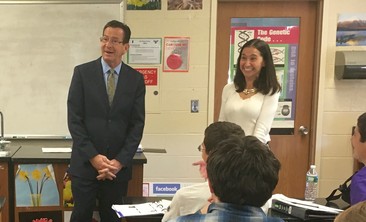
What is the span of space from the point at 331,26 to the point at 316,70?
38cm

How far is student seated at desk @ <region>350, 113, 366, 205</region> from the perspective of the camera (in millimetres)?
1794

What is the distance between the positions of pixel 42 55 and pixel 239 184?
2784mm

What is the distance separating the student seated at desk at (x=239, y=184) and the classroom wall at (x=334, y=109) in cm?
270

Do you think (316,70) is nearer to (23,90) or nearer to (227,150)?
(23,90)

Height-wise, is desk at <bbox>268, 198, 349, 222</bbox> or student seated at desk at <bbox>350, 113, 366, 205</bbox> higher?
student seated at desk at <bbox>350, 113, 366, 205</bbox>

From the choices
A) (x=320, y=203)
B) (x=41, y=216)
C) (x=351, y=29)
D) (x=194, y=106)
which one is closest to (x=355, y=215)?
(x=320, y=203)

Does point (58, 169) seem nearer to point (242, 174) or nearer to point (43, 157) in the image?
point (43, 157)

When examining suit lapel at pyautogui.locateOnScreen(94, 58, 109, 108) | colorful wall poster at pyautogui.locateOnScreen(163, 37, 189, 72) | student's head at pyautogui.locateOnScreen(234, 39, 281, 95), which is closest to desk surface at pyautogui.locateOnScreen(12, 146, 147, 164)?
suit lapel at pyautogui.locateOnScreen(94, 58, 109, 108)

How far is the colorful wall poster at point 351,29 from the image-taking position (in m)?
3.64

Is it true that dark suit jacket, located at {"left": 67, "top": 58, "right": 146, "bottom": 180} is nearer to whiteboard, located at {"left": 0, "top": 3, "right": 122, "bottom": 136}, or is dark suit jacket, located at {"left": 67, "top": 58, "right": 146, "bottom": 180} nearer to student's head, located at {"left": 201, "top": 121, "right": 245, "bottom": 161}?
student's head, located at {"left": 201, "top": 121, "right": 245, "bottom": 161}

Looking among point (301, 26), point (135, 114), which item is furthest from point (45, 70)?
point (301, 26)

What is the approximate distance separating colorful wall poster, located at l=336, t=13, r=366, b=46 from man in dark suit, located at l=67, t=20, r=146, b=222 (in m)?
1.96

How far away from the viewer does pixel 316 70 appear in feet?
12.3

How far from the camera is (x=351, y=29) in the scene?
144 inches
